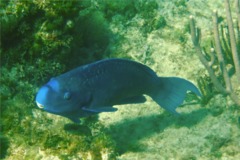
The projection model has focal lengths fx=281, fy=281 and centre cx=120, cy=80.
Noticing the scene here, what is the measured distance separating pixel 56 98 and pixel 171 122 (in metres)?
1.77

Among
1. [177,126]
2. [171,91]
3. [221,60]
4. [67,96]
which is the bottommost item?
[177,126]

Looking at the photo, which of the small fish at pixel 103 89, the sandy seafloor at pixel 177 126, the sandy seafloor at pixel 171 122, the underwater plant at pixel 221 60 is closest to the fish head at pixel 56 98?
the small fish at pixel 103 89

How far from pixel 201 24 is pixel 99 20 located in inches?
72.9

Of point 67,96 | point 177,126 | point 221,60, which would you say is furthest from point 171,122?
point 67,96

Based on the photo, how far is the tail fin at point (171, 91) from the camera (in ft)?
11.0

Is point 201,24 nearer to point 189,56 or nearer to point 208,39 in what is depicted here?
point 208,39

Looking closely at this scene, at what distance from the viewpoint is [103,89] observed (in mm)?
2963

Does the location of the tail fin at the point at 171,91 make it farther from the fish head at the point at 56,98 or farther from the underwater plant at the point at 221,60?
the fish head at the point at 56,98

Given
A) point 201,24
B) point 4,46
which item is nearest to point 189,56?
point 201,24

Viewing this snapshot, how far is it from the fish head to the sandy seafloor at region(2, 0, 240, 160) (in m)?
0.60

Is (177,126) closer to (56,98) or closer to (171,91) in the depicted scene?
(171,91)

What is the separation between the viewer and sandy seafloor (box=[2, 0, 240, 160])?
3395 millimetres

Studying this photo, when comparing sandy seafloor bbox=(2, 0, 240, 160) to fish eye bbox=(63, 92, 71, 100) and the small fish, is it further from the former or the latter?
fish eye bbox=(63, 92, 71, 100)

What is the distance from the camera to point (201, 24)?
511cm
